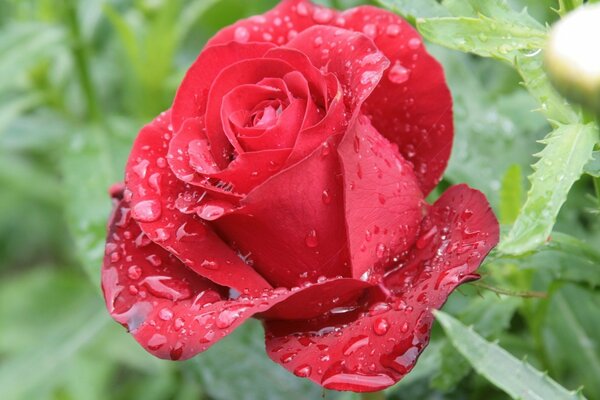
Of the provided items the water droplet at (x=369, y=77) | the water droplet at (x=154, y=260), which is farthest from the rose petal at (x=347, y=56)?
the water droplet at (x=154, y=260)

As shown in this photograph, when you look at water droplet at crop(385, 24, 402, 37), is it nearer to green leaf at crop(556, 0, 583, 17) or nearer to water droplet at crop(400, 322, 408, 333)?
green leaf at crop(556, 0, 583, 17)

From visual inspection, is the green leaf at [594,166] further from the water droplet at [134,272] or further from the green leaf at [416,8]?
the water droplet at [134,272]

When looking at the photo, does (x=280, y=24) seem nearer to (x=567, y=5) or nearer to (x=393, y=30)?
(x=393, y=30)

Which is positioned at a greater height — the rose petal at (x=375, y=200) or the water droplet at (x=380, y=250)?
the rose petal at (x=375, y=200)

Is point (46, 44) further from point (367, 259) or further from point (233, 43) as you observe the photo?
point (367, 259)

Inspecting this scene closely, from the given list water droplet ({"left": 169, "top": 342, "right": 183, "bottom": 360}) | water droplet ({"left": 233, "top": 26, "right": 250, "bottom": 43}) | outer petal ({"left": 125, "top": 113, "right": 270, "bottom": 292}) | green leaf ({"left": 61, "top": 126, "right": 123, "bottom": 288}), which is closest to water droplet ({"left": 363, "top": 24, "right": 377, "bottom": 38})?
water droplet ({"left": 233, "top": 26, "right": 250, "bottom": 43})

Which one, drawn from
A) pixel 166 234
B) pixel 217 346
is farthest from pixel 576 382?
pixel 166 234

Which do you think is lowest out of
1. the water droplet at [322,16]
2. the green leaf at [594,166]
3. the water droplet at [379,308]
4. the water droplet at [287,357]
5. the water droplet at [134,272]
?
the water droplet at [287,357]
